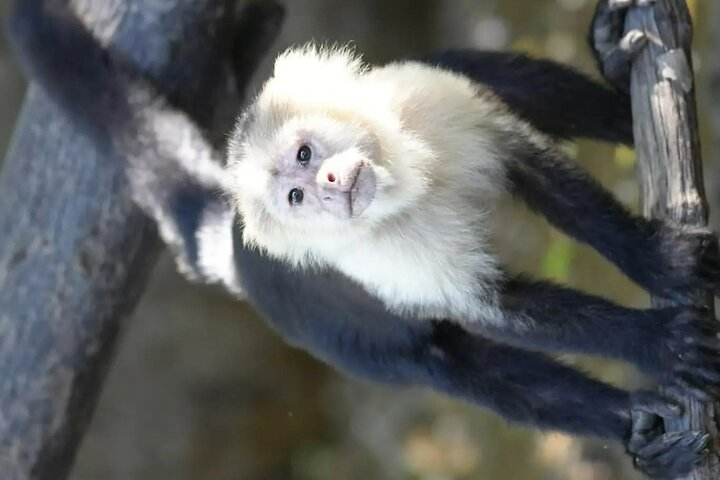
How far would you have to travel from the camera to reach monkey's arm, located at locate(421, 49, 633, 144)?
5.90 ft

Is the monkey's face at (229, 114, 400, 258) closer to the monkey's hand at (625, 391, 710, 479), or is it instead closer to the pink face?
the pink face

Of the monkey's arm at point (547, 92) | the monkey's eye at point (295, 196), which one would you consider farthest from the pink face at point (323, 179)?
the monkey's arm at point (547, 92)

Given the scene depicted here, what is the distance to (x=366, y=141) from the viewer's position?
1.50 meters

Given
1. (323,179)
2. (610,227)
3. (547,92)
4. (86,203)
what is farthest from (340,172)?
(86,203)

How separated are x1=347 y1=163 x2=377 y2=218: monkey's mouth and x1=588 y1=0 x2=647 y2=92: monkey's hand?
54cm

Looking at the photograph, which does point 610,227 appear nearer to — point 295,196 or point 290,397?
point 295,196

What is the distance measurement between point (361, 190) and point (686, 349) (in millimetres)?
607

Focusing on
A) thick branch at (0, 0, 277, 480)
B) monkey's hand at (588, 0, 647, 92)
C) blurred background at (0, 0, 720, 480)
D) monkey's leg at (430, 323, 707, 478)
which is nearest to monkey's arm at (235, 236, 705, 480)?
monkey's leg at (430, 323, 707, 478)

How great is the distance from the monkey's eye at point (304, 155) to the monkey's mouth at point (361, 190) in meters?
0.11

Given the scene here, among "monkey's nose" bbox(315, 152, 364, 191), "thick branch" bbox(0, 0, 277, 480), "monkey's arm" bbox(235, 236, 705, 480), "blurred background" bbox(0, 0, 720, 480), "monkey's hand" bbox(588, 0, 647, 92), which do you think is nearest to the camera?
"monkey's nose" bbox(315, 152, 364, 191)

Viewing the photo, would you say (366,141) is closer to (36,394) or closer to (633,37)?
(633,37)

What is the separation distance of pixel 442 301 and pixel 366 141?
0.33m

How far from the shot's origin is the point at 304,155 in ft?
4.84

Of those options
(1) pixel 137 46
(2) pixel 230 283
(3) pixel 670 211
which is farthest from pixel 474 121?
(1) pixel 137 46
